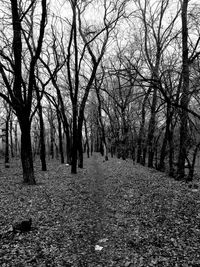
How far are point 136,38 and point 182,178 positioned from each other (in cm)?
1034

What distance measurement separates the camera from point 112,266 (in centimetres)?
417

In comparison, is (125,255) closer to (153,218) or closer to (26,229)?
(153,218)

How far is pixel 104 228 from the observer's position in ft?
18.9

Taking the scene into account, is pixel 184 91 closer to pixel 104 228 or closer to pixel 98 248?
pixel 104 228

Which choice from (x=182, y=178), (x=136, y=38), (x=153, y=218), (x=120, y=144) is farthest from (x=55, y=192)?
(x=120, y=144)

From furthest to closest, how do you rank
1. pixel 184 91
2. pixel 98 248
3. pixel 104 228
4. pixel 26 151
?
pixel 26 151 → pixel 184 91 → pixel 104 228 → pixel 98 248

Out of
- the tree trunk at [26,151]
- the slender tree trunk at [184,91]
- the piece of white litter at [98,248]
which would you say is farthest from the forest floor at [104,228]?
the slender tree trunk at [184,91]

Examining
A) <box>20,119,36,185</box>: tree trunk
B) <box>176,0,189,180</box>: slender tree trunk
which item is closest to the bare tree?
<box>20,119,36,185</box>: tree trunk

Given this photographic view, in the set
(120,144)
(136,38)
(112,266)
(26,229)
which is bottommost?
(112,266)

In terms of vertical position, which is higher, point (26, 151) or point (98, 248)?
point (26, 151)

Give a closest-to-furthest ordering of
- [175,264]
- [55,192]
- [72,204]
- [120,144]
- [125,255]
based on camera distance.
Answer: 1. [175,264]
2. [125,255]
3. [72,204]
4. [55,192]
5. [120,144]

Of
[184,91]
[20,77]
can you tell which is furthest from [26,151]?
[184,91]

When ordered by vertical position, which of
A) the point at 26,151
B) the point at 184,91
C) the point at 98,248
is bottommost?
the point at 98,248

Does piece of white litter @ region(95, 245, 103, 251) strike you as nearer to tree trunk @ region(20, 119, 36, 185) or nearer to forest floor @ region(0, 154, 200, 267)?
forest floor @ region(0, 154, 200, 267)
